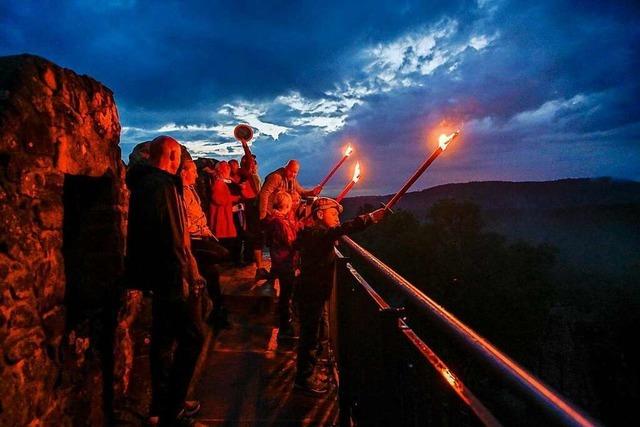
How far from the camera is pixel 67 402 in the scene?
2.57 meters

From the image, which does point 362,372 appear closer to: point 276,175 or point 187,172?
point 187,172

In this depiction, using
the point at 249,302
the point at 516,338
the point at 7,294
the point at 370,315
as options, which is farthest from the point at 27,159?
the point at 516,338

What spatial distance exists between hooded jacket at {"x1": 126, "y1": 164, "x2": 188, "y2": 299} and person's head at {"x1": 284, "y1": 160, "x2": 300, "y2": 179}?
3.96 meters

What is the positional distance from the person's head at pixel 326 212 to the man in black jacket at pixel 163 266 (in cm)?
142

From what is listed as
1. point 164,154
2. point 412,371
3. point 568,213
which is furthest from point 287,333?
point 568,213

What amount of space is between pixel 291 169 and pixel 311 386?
3.78m

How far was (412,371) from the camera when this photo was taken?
5.59 ft

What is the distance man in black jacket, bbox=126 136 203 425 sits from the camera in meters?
2.55

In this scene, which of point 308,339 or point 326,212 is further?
point 326,212

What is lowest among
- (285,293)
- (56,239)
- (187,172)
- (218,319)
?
(218,319)

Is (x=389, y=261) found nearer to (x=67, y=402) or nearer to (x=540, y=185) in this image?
(x=67, y=402)

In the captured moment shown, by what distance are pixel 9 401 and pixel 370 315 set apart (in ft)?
6.35

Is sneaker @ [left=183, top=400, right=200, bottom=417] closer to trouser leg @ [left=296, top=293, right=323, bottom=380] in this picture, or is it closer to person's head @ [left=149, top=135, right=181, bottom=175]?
trouser leg @ [left=296, top=293, right=323, bottom=380]

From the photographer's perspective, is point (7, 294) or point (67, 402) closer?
point (7, 294)
